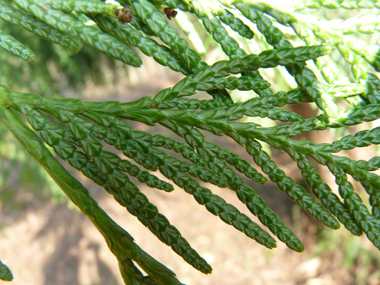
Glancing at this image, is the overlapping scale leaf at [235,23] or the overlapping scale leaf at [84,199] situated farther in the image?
the overlapping scale leaf at [235,23]

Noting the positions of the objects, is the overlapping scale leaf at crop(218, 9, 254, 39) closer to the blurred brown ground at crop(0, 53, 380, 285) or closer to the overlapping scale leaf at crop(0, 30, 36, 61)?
the overlapping scale leaf at crop(0, 30, 36, 61)

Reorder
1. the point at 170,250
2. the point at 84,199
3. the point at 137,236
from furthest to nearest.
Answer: the point at 137,236
the point at 170,250
the point at 84,199

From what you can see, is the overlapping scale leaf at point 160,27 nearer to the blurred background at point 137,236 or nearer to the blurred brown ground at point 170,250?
the blurred background at point 137,236

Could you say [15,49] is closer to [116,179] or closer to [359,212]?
[116,179]

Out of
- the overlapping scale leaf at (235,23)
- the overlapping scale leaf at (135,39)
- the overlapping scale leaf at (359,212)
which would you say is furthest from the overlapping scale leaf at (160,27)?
the overlapping scale leaf at (359,212)

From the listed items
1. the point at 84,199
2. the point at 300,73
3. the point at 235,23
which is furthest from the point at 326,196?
the point at 84,199

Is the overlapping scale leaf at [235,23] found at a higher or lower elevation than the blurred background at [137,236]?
higher

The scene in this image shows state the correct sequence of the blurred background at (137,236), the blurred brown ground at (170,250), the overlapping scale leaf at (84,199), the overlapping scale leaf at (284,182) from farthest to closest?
the blurred brown ground at (170,250), the blurred background at (137,236), the overlapping scale leaf at (284,182), the overlapping scale leaf at (84,199)

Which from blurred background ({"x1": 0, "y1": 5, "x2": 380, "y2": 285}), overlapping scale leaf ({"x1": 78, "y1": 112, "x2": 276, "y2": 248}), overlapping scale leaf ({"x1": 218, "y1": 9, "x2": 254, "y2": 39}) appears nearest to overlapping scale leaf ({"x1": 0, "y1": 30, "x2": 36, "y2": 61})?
overlapping scale leaf ({"x1": 78, "y1": 112, "x2": 276, "y2": 248})

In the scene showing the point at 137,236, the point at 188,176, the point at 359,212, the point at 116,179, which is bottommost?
the point at 137,236
